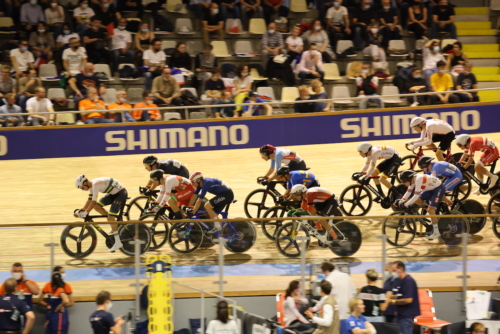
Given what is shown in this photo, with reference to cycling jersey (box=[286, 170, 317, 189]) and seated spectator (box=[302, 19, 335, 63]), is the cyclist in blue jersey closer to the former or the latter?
cycling jersey (box=[286, 170, 317, 189])

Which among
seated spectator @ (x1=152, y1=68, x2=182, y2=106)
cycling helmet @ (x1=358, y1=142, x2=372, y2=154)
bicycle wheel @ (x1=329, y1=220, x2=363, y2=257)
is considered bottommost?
bicycle wheel @ (x1=329, y1=220, x2=363, y2=257)

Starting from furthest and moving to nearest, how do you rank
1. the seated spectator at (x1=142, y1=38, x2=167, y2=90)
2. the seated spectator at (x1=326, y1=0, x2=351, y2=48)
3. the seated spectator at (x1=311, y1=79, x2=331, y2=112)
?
the seated spectator at (x1=326, y1=0, x2=351, y2=48)
the seated spectator at (x1=142, y1=38, x2=167, y2=90)
the seated spectator at (x1=311, y1=79, x2=331, y2=112)

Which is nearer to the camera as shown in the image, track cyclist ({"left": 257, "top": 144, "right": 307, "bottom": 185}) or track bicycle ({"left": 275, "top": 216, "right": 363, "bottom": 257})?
track bicycle ({"left": 275, "top": 216, "right": 363, "bottom": 257})

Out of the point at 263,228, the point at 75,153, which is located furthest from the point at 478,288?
the point at 75,153

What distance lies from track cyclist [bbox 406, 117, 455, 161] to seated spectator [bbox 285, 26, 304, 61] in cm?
413

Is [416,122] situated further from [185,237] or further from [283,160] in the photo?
[185,237]

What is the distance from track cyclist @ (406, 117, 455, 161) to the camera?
1242 centimetres

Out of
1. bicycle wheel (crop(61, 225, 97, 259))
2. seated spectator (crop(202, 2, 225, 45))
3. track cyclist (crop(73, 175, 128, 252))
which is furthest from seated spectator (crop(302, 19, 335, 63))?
bicycle wheel (crop(61, 225, 97, 259))

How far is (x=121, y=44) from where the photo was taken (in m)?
15.9

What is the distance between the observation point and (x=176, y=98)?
47.9 feet

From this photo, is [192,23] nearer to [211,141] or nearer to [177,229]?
[211,141]

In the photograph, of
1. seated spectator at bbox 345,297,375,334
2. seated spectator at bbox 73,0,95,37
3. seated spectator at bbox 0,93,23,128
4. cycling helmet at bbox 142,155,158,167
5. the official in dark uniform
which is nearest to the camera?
seated spectator at bbox 345,297,375,334

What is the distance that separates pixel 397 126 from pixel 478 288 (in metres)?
5.86

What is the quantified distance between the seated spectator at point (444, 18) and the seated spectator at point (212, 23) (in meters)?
4.96
